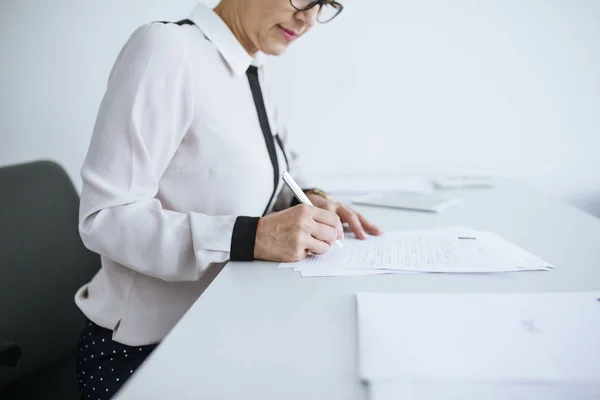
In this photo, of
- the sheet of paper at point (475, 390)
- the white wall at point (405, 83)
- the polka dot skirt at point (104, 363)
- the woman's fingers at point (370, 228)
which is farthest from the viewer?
the white wall at point (405, 83)

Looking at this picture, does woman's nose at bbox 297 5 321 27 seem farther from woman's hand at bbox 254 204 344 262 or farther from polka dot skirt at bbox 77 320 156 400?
polka dot skirt at bbox 77 320 156 400

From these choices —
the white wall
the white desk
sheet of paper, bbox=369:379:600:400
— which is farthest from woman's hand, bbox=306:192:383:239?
the white wall

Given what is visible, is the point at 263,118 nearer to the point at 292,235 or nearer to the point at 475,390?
the point at 292,235

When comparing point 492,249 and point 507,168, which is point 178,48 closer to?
point 492,249

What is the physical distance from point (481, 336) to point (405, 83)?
1.26 meters

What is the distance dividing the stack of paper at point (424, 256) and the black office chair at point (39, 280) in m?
0.49

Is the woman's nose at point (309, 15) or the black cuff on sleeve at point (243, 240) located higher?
the woman's nose at point (309, 15)

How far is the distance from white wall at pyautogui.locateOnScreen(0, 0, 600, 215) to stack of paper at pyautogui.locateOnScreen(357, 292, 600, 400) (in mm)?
1108

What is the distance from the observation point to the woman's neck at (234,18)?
3.07 ft

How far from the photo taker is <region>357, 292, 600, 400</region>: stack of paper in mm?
368

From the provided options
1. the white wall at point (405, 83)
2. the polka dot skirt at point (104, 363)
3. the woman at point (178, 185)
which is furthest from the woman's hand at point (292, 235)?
→ the white wall at point (405, 83)

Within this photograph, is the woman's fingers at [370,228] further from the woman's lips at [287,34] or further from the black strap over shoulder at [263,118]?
the woman's lips at [287,34]

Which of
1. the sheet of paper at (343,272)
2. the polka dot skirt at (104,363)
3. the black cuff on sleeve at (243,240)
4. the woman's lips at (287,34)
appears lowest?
the polka dot skirt at (104,363)

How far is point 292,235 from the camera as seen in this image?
0.69 meters
